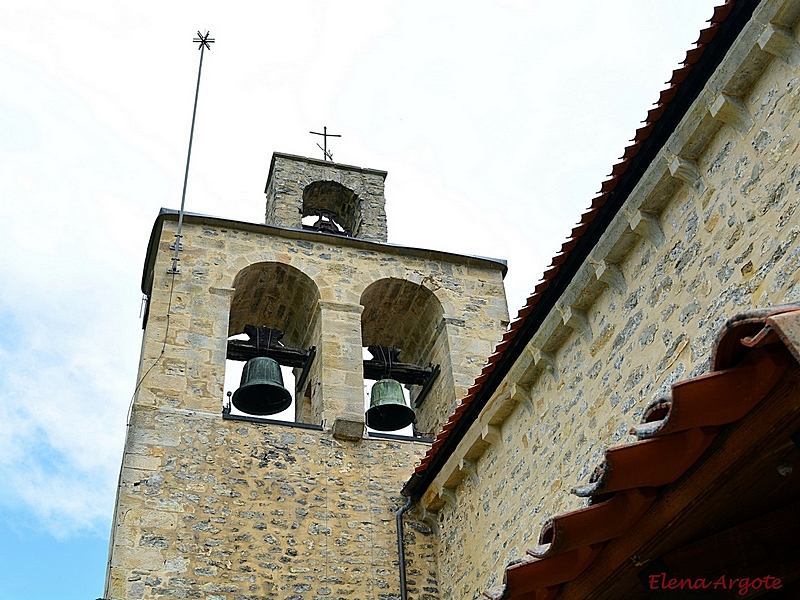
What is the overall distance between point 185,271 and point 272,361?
1.46 m

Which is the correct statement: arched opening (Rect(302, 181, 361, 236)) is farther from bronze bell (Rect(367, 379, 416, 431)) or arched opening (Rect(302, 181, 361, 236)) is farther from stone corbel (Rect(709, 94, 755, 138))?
stone corbel (Rect(709, 94, 755, 138))

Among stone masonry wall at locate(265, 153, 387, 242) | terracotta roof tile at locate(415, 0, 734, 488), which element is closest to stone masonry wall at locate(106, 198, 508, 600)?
stone masonry wall at locate(265, 153, 387, 242)

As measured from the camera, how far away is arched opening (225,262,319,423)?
963 cm

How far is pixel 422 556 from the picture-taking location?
7.83m

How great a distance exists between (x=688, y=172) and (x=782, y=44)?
2.85ft

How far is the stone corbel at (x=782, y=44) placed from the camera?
4.04 meters

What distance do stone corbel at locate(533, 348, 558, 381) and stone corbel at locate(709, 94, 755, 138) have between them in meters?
2.17

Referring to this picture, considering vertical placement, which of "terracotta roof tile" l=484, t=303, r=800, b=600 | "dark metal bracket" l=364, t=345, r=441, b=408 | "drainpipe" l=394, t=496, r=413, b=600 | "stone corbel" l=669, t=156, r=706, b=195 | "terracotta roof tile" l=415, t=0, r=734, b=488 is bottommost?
"terracotta roof tile" l=484, t=303, r=800, b=600

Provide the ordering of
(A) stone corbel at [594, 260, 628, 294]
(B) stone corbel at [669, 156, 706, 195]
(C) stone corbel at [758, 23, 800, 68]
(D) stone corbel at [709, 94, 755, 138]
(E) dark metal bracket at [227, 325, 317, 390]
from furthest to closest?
(E) dark metal bracket at [227, 325, 317, 390], (A) stone corbel at [594, 260, 628, 294], (B) stone corbel at [669, 156, 706, 195], (D) stone corbel at [709, 94, 755, 138], (C) stone corbel at [758, 23, 800, 68]

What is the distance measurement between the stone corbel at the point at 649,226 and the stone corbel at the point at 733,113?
29.7 inches

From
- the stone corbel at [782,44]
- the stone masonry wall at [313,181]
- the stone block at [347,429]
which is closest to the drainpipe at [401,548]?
the stone block at [347,429]

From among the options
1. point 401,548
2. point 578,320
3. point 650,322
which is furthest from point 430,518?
point 650,322

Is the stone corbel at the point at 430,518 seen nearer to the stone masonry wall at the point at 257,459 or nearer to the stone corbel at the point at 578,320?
the stone masonry wall at the point at 257,459

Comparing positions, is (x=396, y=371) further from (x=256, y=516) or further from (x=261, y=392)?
(x=256, y=516)
